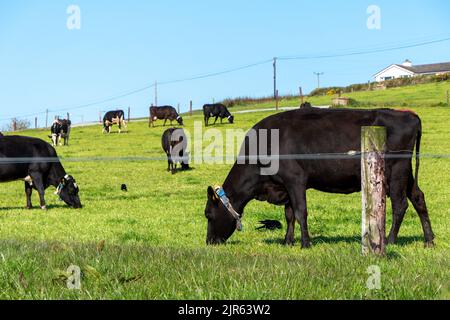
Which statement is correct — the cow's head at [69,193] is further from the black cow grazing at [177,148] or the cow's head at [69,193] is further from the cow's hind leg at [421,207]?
the cow's hind leg at [421,207]

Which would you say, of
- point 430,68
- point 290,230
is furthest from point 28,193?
point 430,68

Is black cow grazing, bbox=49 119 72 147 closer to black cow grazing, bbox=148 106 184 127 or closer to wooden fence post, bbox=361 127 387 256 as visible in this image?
black cow grazing, bbox=148 106 184 127

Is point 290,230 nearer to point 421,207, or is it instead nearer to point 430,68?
point 421,207

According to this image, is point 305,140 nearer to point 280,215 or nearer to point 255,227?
point 255,227

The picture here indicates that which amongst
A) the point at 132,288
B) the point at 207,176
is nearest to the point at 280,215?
the point at 132,288

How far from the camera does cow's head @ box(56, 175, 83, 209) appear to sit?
1738cm

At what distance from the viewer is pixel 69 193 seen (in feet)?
57.4

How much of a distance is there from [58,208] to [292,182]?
9979 mm

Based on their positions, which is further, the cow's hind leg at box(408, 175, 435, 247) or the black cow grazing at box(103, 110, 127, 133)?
the black cow grazing at box(103, 110, 127, 133)

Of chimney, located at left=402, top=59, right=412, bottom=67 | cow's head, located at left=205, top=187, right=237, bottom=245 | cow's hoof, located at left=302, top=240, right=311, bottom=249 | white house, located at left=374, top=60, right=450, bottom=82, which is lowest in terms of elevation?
cow's hoof, located at left=302, top=240, right=311, bottom=249

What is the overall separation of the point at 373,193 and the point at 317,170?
8.64 ft

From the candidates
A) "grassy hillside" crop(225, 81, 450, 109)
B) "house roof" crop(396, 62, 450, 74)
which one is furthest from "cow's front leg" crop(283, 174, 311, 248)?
"house roof" crop(396, 62, 450, 74)

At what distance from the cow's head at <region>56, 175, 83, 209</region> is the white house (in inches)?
4224

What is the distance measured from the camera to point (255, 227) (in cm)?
1205
